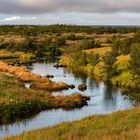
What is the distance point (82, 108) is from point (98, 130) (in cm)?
3429

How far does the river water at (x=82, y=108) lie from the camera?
38656 millimetres

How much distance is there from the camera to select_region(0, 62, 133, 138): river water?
38.7 meters

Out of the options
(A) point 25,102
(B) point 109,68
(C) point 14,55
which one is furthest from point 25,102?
(C) point 14,55

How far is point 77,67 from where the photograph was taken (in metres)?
103

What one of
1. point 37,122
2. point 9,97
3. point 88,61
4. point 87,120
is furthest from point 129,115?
point 88,61

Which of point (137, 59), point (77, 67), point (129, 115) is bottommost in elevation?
point (77, 67)

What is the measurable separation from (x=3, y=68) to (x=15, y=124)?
169 feet

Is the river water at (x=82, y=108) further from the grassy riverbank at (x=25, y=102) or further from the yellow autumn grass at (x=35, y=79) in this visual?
the yellow autumn grass at (x=35, y=79)

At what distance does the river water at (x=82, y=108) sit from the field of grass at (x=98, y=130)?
1141 centimetres

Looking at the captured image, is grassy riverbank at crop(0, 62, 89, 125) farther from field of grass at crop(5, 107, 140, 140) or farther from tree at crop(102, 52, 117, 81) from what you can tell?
field of grass at crop(5, 107, 140, 140)

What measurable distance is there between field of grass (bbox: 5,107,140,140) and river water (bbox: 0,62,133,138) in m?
11.4

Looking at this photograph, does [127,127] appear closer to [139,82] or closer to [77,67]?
[139,82]

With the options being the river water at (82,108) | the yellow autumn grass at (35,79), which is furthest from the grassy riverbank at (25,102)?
the yellow autumn grass at (35,79)

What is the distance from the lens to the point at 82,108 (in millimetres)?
50656
